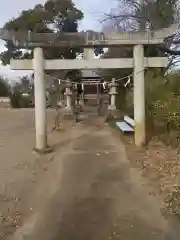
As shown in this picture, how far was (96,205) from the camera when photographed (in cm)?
686

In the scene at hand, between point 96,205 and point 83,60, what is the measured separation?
508cm

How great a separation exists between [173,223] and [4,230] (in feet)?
8.08

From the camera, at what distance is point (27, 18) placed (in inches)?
1092

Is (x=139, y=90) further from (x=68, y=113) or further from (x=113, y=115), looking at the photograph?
(x=68, y=113)

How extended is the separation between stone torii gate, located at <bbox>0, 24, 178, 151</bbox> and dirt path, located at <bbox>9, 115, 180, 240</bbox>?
4.16 ft

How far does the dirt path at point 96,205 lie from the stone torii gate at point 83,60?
1.27 metres

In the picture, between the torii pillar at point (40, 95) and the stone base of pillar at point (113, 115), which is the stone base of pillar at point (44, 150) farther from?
the stone base of pillar at point (113, 115)

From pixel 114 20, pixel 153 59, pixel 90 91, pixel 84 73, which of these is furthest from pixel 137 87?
pixel 90 91

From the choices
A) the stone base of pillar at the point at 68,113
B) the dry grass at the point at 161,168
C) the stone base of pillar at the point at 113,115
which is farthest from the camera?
the stone base of pillar at the point at 68,113

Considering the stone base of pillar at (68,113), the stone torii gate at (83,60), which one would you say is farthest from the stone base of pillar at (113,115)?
the stone torii gate at (83,60)

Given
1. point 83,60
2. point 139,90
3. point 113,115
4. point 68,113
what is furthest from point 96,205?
point 68,113

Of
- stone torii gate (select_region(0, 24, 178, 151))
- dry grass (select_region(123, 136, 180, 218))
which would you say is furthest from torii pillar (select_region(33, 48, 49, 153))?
dry grass (select_region(123, 136, 180, 218))

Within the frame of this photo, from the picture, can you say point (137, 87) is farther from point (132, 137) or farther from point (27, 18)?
point (27, 18)

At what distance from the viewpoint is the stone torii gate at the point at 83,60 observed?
423 inches
